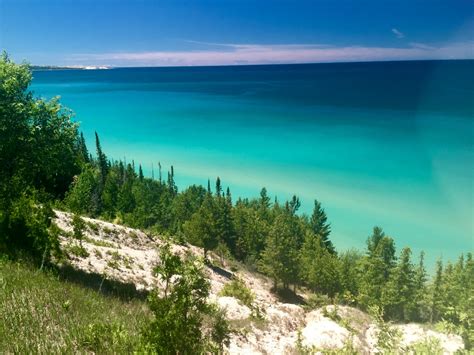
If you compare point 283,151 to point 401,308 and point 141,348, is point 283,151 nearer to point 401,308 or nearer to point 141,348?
point 401,308

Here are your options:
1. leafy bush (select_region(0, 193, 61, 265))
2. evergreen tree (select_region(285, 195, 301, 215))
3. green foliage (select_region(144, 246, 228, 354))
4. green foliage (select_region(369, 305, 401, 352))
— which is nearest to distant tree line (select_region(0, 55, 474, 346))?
leafy bush (select_region(0, 193, 61, 265))

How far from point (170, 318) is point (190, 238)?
62.0m

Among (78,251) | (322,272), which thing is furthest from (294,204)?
(78,251)

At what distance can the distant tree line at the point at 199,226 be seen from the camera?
19000 millimetres

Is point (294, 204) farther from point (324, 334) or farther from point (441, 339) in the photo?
point (441, 339)

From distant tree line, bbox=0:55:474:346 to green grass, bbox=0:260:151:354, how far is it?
284 cm

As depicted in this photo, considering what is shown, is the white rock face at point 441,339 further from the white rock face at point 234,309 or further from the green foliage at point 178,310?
the white rock face at point 234,309

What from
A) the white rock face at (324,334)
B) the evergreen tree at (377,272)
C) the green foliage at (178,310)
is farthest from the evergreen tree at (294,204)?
the green foliage at (178,310)

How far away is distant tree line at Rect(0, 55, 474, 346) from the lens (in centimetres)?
1900

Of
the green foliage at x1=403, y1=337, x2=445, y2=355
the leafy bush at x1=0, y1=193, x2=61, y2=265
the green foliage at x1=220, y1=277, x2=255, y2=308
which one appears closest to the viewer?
the green foliage at x1=403, y1=337, x2=445, y2=355

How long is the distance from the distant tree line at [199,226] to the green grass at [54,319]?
284cm

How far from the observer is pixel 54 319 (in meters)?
11.5

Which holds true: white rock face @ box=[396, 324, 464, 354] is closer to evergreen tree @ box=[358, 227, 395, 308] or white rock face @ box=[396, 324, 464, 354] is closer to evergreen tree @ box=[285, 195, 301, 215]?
evergreen tree @ box=[358, 227, 395, 308]

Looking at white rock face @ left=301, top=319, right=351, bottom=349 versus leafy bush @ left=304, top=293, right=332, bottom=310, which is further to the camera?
leafy bush @ left=304, top=293, right=332, bottom=310
